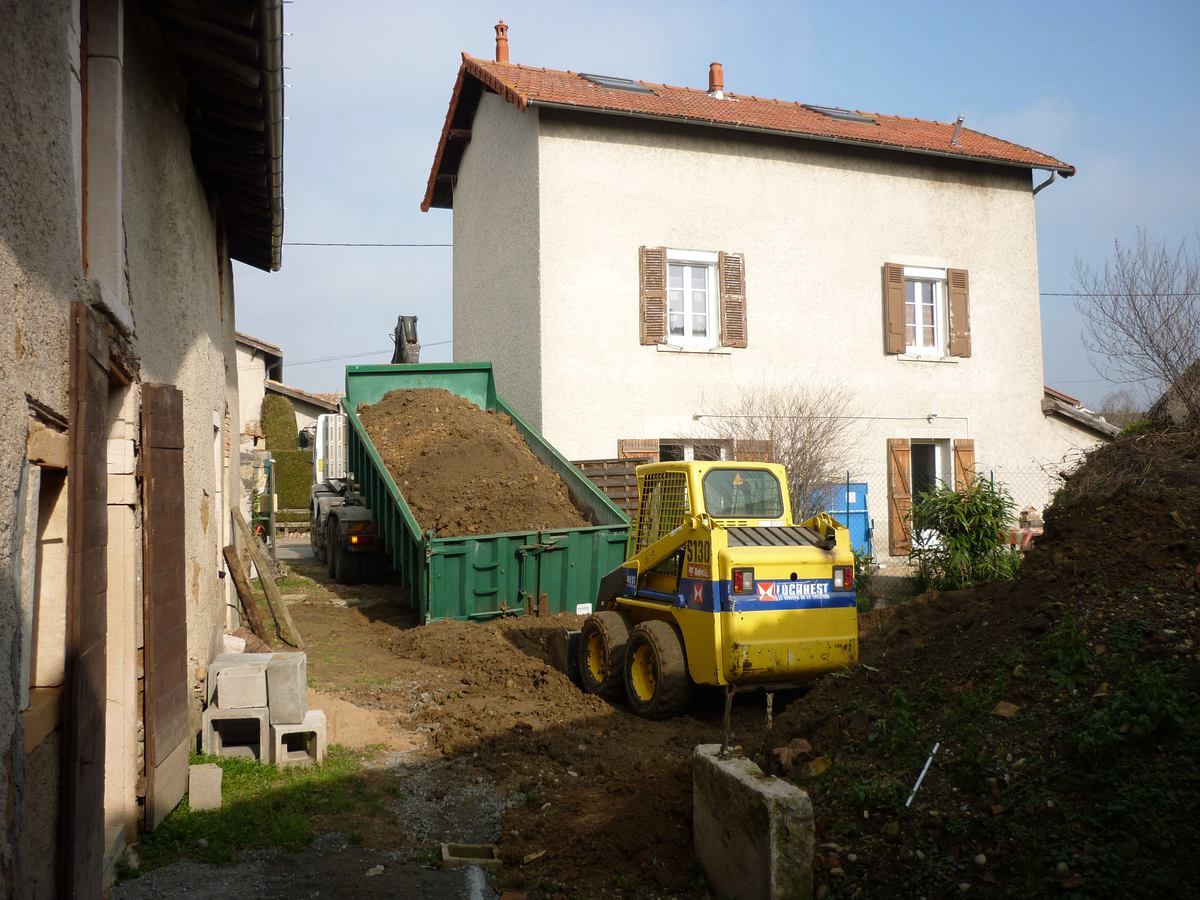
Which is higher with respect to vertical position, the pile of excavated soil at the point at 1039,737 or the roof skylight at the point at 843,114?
the roof skylight at the point at 843,114

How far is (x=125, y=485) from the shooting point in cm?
479

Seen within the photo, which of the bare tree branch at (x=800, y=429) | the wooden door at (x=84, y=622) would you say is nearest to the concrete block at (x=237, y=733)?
the wooden door at (x=84, y=622)

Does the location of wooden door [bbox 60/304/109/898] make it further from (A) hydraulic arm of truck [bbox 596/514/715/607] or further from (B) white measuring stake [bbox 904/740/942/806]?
(A) hydraulic arm of truck [bbox 596/514/715/607]

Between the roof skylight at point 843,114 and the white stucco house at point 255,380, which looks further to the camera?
the white stucco house at point 255,380

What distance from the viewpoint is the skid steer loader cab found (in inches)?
281

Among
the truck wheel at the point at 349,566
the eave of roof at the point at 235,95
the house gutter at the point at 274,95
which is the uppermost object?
the eave of roof at the point at 235,95

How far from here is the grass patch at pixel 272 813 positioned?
16.0 ft

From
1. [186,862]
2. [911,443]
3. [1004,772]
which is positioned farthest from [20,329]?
[911,443]

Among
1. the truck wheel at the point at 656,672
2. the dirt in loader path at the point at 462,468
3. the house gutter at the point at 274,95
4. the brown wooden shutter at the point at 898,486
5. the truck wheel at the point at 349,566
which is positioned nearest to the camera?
the house gutter at the point at 274,95

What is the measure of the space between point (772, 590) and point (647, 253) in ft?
28.5

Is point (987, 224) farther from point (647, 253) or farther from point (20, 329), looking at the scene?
point (20, 329)

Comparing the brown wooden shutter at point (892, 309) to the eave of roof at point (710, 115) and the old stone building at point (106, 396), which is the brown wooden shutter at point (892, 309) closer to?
the eave of roof at point (710, 115)

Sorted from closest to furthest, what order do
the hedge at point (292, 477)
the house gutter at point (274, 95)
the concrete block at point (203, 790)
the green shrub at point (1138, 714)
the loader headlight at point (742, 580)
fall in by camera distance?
the green shrub at point (1138, 714)
the house gutter at point (274, 95)
the concrete block at point (203, 790)
the loader headlight at point (742, 580)
the hedge at point (292, 477)

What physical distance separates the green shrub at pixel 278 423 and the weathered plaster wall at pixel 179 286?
25755 millimetres
